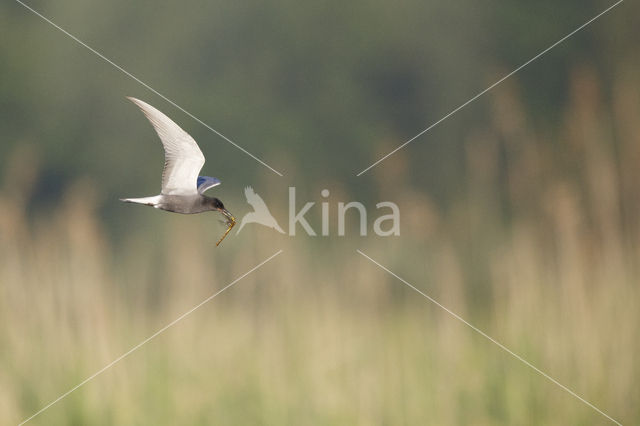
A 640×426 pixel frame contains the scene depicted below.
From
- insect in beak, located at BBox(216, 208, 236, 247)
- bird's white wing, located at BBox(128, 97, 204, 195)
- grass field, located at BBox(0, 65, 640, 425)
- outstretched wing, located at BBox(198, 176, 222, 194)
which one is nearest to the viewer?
insect in beak, located at BBox(216, 208, 236, 247)

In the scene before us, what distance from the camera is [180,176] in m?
1.99

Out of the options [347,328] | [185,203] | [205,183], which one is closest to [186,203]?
[185,203]

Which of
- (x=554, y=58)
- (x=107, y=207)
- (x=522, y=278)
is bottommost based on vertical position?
(x=107, y=207)

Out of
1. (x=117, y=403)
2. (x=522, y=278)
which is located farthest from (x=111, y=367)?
(x=522, y=278)

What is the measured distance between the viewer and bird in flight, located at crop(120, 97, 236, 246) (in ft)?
6.07

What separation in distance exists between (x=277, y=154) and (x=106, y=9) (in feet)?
15.5

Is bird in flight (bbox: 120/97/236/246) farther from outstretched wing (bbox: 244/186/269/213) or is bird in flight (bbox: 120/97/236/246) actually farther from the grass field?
the grass field

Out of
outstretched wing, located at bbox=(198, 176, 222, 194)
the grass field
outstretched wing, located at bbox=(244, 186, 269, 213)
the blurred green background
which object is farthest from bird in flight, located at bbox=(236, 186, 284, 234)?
the grass field

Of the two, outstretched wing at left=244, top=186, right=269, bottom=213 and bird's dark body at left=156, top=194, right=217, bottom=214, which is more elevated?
bird's dark body at left=156, top=194, right=217, bottom=214

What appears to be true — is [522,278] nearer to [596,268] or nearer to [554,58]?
[596,268]

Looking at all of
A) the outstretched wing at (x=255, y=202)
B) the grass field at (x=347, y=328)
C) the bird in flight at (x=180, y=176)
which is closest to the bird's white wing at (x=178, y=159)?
the bird in flight at (x=180, y=176)

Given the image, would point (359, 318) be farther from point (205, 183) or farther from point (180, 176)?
point (180, 176)

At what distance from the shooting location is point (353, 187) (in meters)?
10.9

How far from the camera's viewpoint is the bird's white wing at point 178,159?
194 centimetres
